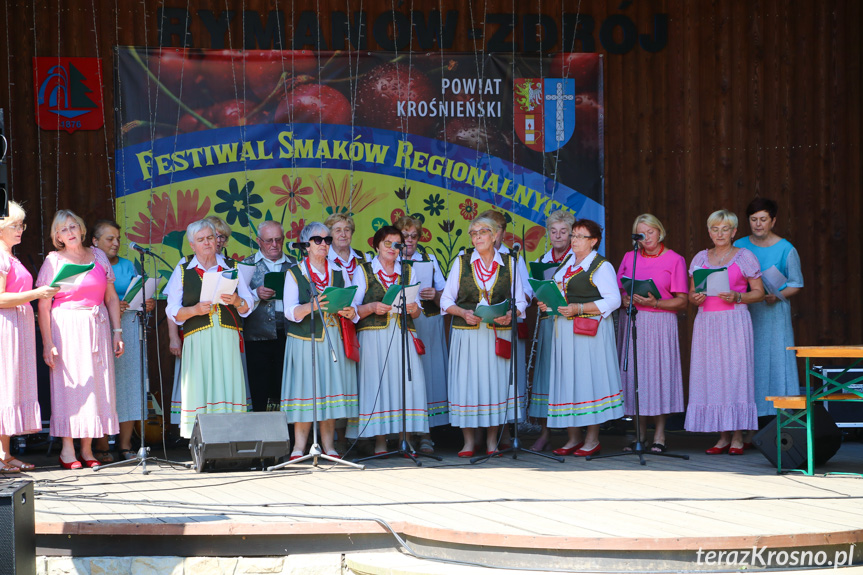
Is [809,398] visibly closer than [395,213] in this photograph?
Yes

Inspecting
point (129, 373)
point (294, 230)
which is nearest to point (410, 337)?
point (129, 373)

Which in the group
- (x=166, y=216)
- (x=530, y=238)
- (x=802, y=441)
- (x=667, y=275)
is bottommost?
(x=802, y=441)

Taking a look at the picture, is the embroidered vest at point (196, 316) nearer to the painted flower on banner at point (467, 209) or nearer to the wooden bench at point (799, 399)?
the painted flower on banner at point (467, 209)

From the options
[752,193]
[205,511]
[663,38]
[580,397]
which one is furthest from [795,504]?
[663,38]

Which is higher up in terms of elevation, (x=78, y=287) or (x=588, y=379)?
(x=78, y=287)

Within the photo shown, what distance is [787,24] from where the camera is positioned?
333 inches

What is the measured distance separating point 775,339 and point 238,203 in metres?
4.16

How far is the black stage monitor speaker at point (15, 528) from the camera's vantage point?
364 centimetres

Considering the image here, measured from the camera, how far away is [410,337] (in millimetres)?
6387

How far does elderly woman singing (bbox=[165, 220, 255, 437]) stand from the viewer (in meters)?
6.10

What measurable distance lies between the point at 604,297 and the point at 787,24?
3.75 metres

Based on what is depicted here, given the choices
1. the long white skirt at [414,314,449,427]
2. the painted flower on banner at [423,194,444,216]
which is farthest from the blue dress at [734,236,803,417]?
the painted flower on banner at [423,194,444,216]

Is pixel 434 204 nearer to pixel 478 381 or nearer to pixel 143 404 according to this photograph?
pixel 478 381

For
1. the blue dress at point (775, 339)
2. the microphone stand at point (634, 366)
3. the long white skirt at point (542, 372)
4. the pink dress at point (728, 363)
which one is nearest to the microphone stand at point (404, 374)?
the long white skirt at point (542, 372)
